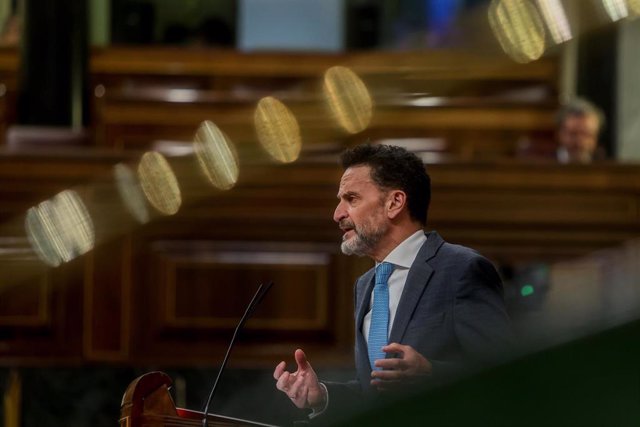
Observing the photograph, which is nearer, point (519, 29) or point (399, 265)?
point (399, 265)

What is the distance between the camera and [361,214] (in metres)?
1.58

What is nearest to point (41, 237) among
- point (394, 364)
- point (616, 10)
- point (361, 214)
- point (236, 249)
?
point (236, 249)

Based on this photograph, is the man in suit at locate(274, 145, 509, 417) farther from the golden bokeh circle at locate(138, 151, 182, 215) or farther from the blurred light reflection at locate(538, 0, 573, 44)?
the blurred light reflection at locate(538, 0, 573, 44)

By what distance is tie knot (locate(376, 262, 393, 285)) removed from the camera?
156 centimetres

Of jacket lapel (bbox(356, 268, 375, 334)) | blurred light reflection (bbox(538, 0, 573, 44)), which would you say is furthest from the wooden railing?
blurred light reflection (bbox(538, 0, 573, 44))

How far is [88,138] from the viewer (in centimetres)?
491

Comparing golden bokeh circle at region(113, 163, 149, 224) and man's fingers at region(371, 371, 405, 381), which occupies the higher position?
man's fingers at region(371, 371, 405, 381)

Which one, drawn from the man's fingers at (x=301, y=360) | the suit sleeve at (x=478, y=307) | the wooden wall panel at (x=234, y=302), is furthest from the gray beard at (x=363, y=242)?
the wooden wall panel at (x=234, y=302)

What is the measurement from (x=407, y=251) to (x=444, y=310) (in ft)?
0.46

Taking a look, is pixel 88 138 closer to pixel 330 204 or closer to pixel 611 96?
pixel 330 204

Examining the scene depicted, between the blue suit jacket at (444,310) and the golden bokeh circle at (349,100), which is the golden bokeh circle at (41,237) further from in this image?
the blue suit jacket at (444,310)

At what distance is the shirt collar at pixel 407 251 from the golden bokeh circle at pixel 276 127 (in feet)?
6.83

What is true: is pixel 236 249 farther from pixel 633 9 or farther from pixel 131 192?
pixel 633 9

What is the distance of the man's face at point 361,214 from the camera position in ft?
5.15
